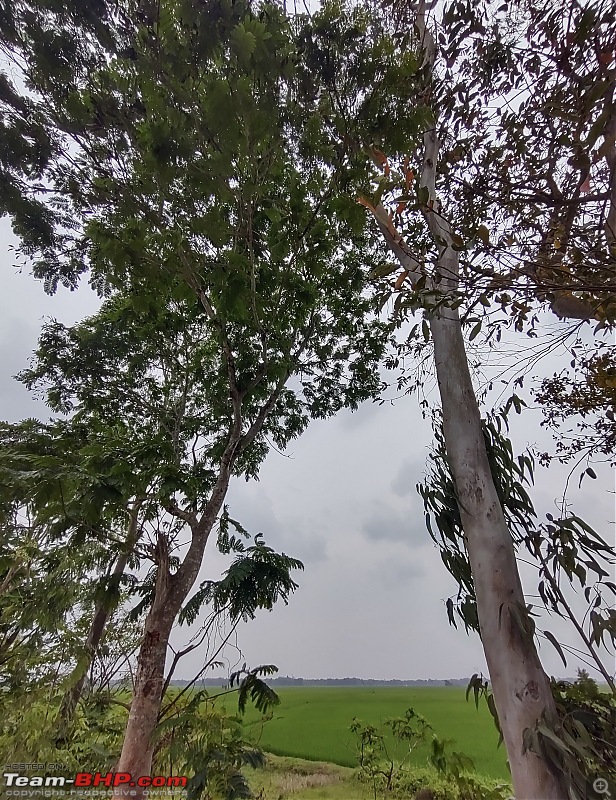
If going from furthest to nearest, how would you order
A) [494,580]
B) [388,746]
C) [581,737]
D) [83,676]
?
1. [388,746]
2. [83,676]
3. [494,580]
4. [581,737]

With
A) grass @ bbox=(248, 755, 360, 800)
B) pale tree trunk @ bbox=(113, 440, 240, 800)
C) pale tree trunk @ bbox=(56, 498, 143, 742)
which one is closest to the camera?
pale tree trunk @ bbox=(113, 440, 240, 800)

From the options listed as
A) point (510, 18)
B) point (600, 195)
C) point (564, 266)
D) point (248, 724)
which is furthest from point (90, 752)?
point (510, 18)

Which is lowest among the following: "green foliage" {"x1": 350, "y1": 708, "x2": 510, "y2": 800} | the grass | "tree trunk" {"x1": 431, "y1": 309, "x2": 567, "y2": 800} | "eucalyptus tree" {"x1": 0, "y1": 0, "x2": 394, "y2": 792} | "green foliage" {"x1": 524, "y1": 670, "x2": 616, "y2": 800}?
the grass

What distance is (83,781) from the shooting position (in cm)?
210

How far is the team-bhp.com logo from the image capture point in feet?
6.49

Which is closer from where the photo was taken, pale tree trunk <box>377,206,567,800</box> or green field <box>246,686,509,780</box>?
pale tree trunk <box>377,206,567,800</box>

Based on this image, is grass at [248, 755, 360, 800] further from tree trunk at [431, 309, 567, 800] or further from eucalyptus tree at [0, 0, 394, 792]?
tree trunk at [431, 309, 567, 800]

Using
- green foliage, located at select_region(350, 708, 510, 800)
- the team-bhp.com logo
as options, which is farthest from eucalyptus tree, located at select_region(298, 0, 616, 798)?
the team-bhp.com logo

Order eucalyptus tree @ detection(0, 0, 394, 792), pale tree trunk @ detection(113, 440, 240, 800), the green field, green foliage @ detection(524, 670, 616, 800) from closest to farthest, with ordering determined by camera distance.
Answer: green foliage @ detection(524, 670, 616, 800) < eucalyptus tree @ detection(0, 0, 394, 792) < pale tree trunk @ detection(113, 440, 240, 800) < the green field

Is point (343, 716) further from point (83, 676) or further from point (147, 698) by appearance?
point (83, 676)

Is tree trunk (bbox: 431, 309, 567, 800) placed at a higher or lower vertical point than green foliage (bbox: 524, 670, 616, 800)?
higher

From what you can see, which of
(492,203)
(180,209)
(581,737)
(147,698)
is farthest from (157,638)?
(492,203)

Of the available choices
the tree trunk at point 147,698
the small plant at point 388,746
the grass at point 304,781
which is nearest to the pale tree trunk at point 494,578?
the tree trunk at point 147,698

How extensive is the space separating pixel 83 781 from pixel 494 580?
244 cm
